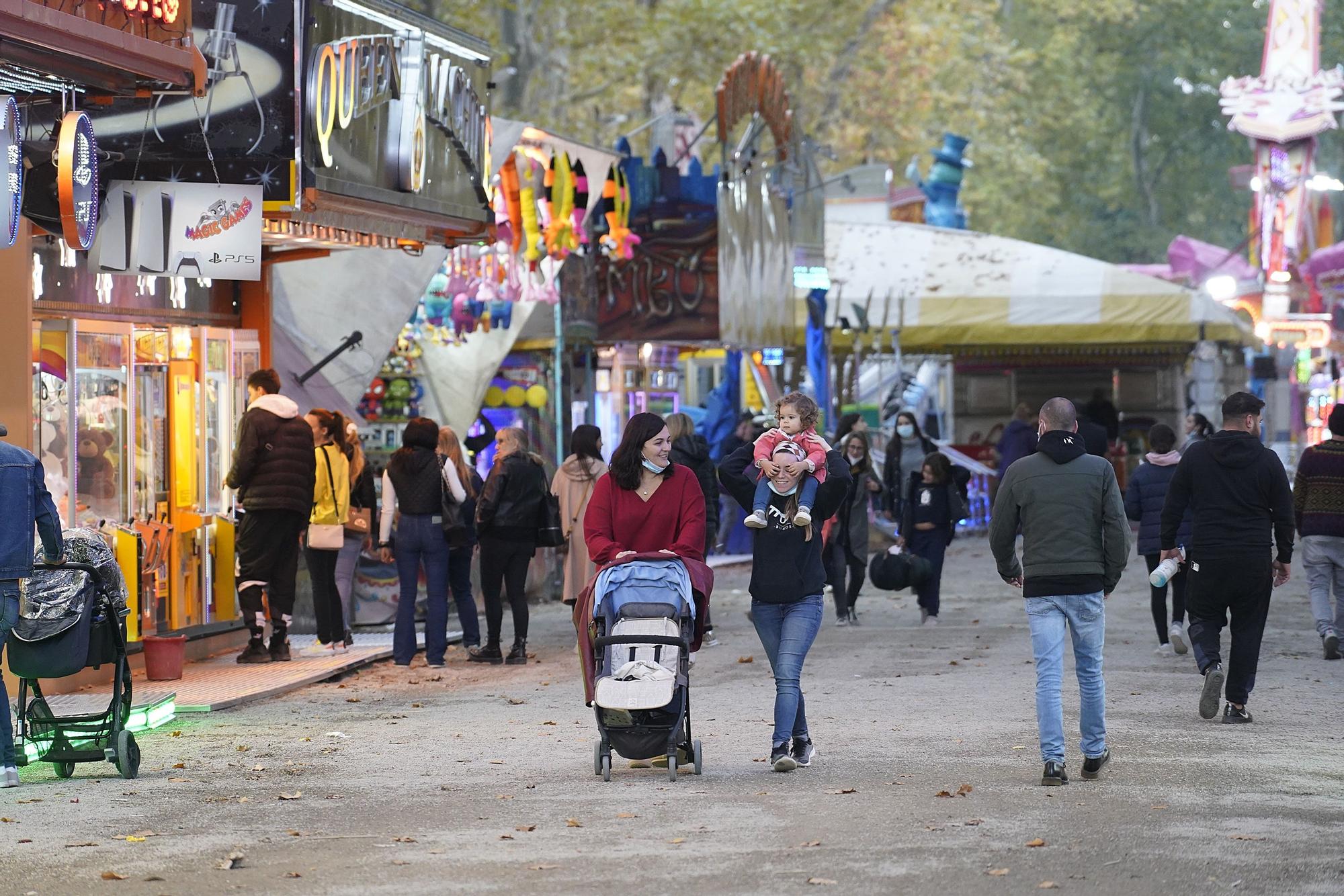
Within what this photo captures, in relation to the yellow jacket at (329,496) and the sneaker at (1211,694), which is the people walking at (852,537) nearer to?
the yellow jacket at (329,496)

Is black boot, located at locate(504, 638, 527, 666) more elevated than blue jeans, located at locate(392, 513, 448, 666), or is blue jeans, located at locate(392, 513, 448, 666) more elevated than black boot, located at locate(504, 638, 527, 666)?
blue jeans, located at locate(392, 513, 448, 666)

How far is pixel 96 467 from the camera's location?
13992 mm

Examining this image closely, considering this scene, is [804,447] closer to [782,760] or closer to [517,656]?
[782,760]

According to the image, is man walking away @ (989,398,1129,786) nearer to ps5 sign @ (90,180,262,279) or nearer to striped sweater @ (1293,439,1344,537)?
striped sweater @ (1293,439,1344,537)

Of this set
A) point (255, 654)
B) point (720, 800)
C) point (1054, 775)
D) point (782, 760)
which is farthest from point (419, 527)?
point (1054, 775)

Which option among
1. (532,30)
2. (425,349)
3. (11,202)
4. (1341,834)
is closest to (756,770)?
(1341,834)

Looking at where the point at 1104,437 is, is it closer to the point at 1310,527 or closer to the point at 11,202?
the point at 1310,527

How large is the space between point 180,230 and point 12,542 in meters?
3.99

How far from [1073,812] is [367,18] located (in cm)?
853

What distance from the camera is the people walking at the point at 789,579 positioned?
9641mm

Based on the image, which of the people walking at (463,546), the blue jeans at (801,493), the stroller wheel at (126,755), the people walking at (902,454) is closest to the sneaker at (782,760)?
the blue jeans at (801,493)

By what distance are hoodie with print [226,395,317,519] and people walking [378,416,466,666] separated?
610mm

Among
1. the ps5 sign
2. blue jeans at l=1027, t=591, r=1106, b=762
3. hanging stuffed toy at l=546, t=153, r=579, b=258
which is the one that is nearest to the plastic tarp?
the ps5 sign

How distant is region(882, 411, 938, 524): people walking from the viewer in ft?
68.3
